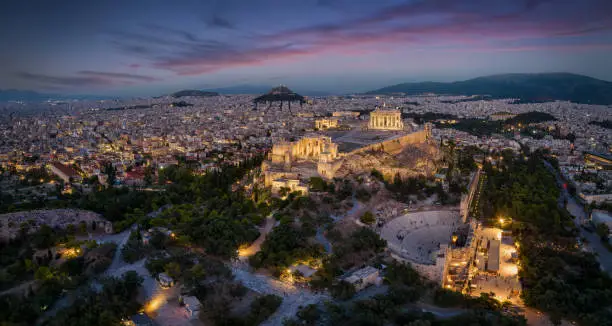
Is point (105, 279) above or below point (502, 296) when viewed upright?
above

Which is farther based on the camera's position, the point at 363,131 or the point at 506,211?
the point at 363,131

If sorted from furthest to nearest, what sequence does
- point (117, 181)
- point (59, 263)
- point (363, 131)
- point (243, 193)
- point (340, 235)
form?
point (363, 131)
point (117, 181)
point (243, 193)
point (340, 235)
point (59, 263)

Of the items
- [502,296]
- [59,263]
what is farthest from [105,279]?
[502,296]

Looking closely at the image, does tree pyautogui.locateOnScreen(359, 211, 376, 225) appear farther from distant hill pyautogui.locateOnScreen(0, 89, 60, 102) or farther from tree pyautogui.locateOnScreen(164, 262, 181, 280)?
distant hill pyautogui.locateOnScreen(0, 89, 60, 102)

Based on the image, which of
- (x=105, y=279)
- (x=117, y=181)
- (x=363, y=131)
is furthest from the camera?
(x=363, y=131)

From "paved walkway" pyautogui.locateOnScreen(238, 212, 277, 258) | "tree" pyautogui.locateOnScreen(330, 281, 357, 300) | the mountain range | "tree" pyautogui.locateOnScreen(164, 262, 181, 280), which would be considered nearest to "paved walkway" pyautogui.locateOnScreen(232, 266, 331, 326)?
"tree" pyautogui.locateOnScreen(330, 281, 357, 300)

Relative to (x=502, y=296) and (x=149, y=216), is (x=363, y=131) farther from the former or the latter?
(x=502, y=296)

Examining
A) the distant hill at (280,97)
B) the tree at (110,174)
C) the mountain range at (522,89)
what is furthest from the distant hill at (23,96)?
the tree at (110,174)
